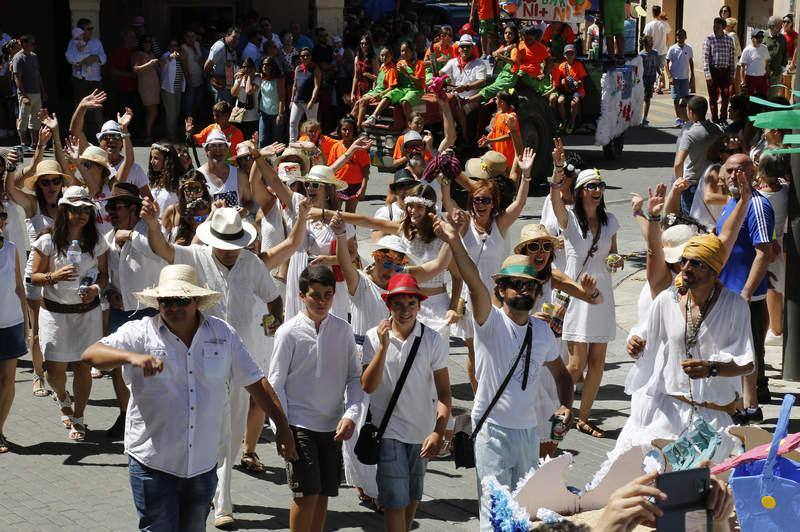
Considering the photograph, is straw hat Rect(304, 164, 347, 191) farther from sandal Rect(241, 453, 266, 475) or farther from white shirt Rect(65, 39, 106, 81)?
white shirt Rect(65, 39, 106, 81)

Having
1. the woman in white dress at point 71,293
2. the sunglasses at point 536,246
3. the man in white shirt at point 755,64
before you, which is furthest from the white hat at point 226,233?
the man in white shirt at point 755,64

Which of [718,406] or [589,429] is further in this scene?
[589,429]

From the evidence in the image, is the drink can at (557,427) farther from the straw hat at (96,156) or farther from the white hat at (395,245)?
the straw hat at (96,156)

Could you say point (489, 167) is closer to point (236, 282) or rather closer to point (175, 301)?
point (236, 282)

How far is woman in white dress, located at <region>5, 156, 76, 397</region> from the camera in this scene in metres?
10.4

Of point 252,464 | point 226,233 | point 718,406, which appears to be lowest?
point 252,464

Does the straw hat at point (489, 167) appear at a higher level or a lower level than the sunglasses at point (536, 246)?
higher

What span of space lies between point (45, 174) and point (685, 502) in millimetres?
7387

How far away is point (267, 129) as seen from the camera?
22188 millimetres

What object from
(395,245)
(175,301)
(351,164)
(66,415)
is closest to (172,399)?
(175,301)

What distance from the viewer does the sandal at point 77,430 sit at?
369 inches

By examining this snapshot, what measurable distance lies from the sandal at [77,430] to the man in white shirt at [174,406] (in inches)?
126

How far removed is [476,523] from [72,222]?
3.60m

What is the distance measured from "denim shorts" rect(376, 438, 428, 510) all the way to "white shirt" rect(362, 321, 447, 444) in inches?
1.9
